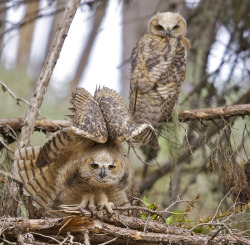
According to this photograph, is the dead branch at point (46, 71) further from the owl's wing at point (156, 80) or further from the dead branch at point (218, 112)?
the dead branch at point (218, 112)

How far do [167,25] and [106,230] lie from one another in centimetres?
263

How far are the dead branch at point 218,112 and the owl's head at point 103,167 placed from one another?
33.4 inches

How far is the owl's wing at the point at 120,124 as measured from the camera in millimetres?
3201

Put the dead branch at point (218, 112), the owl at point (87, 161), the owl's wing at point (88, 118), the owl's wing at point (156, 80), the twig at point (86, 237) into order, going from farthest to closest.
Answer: the owl's wing at point (156, 80)
the dead branch at point (218, 112)
the owl at point (87, 161)
the owl's wing at point (88, 118)
the twig at point (86, 237)

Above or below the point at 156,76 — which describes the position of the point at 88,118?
below

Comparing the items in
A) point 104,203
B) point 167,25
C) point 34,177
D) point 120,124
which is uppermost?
point 167,25

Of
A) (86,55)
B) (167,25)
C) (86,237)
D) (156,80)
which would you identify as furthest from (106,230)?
(86,55)

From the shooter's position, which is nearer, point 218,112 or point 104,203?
point 104,203

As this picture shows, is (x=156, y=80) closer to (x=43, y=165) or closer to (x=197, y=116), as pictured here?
(x=197, y=116)

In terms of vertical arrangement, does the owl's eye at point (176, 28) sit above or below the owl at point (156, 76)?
above

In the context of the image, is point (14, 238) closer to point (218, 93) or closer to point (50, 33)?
point (218, 93)

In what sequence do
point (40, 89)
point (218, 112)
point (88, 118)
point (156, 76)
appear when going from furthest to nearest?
point (156, 76) < point (218, 112) < point (40, 89) < point (88, 118)

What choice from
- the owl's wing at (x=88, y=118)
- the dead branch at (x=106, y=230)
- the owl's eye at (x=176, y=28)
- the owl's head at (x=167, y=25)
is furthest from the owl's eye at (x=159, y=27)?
the dead branch at (x=106, y=230)

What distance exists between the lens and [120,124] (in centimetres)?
323
